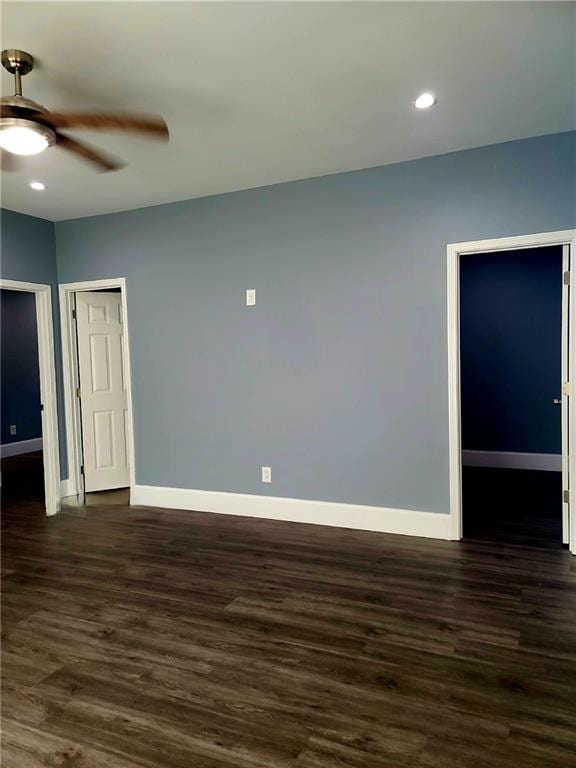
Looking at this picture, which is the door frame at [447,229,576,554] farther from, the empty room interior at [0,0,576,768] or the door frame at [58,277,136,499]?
the door frame at [58,277,136,499]

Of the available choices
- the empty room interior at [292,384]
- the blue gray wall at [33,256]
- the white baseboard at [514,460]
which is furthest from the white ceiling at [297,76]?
the white baseboard at [514,460]

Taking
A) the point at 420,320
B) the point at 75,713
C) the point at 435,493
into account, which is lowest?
the point at 75,713

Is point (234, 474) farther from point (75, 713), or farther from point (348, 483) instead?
point (75, 713)

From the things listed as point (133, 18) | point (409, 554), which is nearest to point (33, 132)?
point (133, 18)

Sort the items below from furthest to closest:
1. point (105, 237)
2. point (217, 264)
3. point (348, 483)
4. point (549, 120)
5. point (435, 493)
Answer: point (105, 237), point (217, 264), point (348, 483), point (435, 493), point (549, 120)

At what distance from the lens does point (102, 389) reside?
5309 mm

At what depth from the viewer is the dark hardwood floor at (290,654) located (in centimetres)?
181

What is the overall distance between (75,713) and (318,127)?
326cm

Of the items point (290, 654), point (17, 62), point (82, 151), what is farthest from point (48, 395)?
point (290, 654)

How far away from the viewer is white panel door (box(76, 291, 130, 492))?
5.21 meters

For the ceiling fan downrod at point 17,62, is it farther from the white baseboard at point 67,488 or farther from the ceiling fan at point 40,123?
the white baseboard at point 67,488

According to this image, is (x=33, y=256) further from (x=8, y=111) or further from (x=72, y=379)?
(x=8, y=111)

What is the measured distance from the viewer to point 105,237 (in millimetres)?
4879

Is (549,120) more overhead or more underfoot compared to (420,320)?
more overhead
